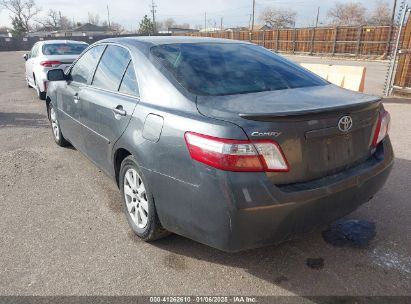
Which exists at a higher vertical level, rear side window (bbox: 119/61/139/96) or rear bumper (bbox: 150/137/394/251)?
rear side window (bbox: 119/61/139/96)

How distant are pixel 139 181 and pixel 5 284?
47.0 inches

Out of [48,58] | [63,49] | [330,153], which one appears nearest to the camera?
[330,153]

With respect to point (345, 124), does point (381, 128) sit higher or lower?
lower

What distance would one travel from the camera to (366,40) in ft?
88.9

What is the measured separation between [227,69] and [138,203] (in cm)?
135

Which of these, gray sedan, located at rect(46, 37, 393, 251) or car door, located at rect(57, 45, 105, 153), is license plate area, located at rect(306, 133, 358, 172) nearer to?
gray sedan, located at rect(46, 37, 393, 251)

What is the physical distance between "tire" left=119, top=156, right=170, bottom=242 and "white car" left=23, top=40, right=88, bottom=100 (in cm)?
647

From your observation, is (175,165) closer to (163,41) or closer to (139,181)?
(139,181)

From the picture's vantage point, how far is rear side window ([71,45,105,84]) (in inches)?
153

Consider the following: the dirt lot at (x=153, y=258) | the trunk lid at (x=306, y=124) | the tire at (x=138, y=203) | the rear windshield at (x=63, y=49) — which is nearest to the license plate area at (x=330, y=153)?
the trunk lid at (x=306, y=124)

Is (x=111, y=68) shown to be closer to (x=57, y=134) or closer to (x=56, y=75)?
(x=56, y=75)

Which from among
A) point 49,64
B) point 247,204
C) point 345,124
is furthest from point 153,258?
point 49,64

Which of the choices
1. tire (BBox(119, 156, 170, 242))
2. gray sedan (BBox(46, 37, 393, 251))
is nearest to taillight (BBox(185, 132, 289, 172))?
gray sedan (BBox(46, 37, 393, 251))

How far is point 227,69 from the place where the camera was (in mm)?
2939
